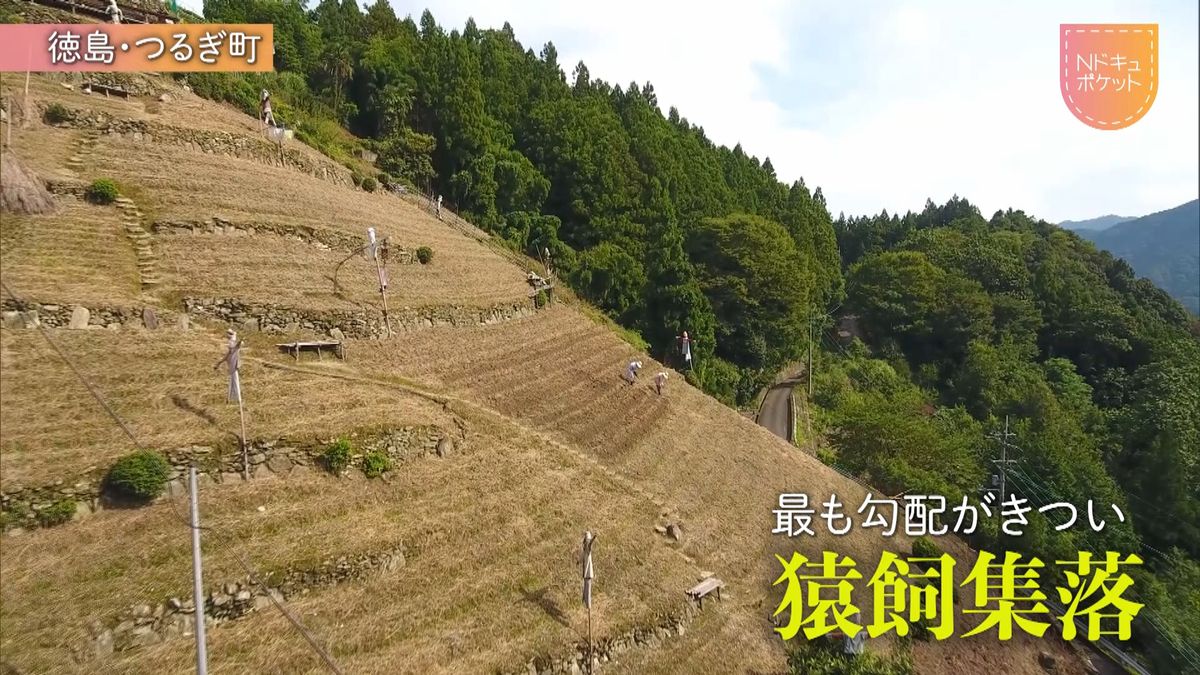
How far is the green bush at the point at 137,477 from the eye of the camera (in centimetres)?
1431

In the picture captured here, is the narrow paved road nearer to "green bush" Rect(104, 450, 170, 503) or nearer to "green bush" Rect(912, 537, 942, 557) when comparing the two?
"green bush" Rect(912, 537, 942, 557)

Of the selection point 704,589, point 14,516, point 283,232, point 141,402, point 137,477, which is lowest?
point 704,589

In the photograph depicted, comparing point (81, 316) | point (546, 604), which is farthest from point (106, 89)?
point (546, 604)

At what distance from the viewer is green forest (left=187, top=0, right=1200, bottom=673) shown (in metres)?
41.2

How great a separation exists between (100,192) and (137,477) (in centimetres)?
1324

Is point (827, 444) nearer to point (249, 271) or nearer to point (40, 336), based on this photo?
point (249, 271)

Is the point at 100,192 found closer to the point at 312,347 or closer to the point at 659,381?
the point at 312,347

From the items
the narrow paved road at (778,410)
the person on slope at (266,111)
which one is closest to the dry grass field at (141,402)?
the person on slope at (266,111)

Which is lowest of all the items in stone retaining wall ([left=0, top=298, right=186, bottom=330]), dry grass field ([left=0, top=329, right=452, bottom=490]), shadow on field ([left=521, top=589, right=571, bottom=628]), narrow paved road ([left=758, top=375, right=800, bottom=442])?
narrow paved road ([left=758, top=375, right=800, bottom=442])

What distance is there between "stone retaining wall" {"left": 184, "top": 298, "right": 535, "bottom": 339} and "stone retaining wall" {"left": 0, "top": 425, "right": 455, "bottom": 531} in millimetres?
6090

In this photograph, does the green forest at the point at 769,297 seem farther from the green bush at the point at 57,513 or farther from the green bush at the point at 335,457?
the green bush at the point at 57,513

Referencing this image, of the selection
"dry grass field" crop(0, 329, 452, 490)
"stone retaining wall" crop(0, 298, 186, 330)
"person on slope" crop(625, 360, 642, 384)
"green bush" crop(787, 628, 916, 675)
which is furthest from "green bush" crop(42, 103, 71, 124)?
"green bush" crop(787, 628, 916, 675)

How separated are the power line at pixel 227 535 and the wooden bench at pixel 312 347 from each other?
5.84 metres

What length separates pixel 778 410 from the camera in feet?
184
